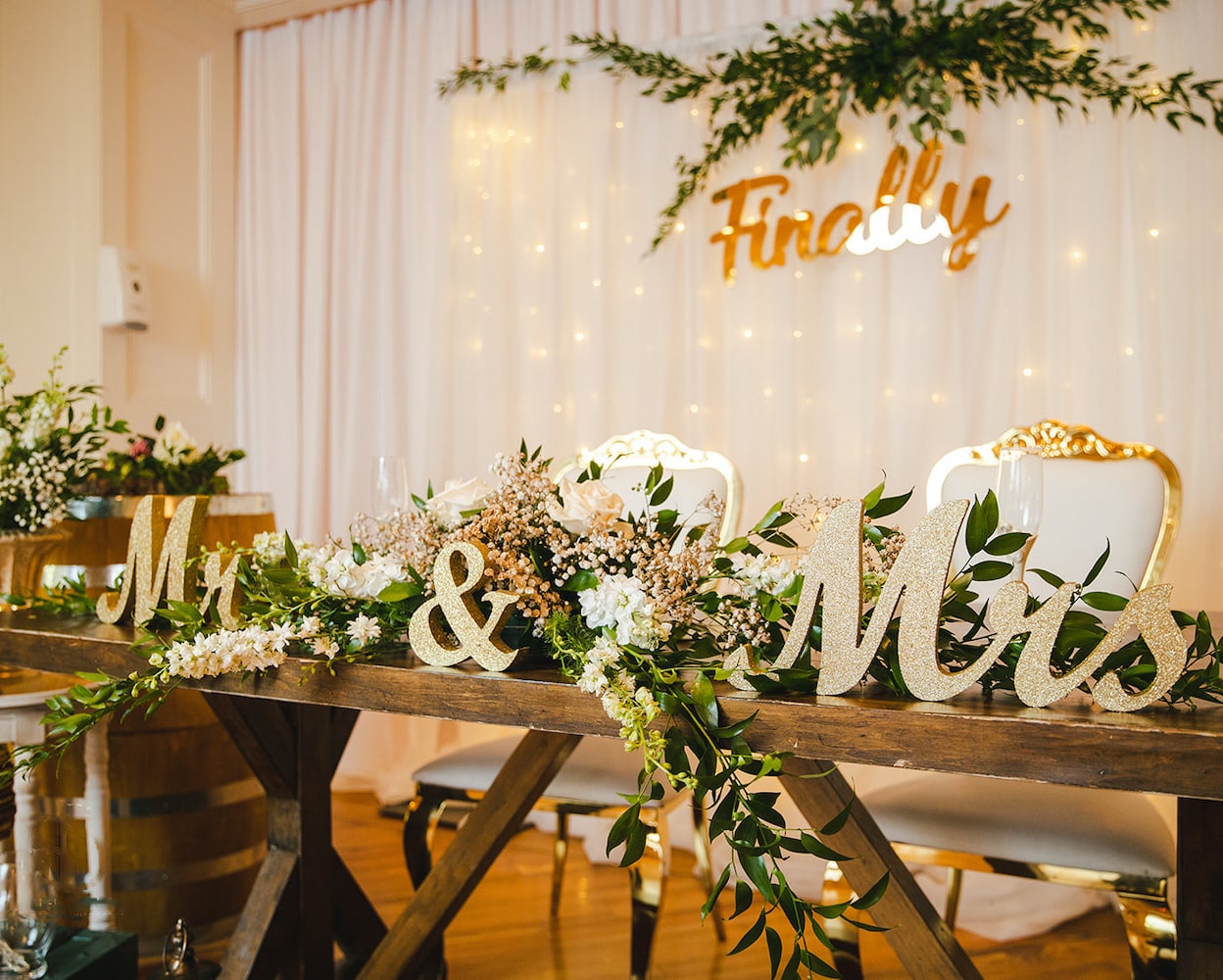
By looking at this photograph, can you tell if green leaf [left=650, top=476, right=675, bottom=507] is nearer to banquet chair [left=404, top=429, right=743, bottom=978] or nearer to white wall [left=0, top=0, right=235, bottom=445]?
banquet chair [left=404, top=429, right=743, bottom=978]

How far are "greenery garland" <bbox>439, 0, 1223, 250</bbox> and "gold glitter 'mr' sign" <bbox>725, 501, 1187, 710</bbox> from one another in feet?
6.93

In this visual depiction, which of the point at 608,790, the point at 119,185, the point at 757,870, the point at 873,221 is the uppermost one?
the point at 119,185

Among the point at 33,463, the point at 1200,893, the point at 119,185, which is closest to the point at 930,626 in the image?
the point at 1200,893

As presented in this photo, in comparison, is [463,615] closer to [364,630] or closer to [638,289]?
[364,630]

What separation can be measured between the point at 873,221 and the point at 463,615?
86.0 inches

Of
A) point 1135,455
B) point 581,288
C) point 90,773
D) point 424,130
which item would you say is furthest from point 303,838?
point 424,130

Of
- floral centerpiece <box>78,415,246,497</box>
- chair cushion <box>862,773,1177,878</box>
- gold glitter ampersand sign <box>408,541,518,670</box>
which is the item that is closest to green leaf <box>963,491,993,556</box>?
gold glitter ampersand sign <box>408,541,518,670</box>

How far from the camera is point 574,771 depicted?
6.64ft

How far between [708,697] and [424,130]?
3.06 metres

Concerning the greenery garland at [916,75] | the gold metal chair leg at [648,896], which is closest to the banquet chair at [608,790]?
the gold metal chair leg at [648,896]

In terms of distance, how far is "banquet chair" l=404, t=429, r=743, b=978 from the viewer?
6.30 feet

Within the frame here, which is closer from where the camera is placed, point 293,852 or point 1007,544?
point 1007,544

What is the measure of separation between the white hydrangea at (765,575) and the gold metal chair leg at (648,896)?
0.80 m

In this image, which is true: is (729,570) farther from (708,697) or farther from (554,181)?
(554,181)
